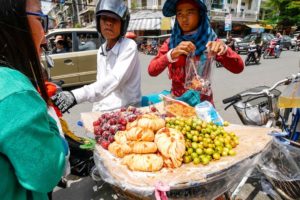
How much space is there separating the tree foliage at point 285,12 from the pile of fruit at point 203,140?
111ft

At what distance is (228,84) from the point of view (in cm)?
735

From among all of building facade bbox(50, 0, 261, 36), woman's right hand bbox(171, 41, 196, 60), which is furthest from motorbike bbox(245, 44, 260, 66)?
building facade bbox(50, 0, 261, 36)

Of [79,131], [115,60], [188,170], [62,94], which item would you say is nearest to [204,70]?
[115,60]

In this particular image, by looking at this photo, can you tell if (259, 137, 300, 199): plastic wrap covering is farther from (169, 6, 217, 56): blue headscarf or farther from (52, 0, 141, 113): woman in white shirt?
(52, 0, 141, 113): woman in white shirt

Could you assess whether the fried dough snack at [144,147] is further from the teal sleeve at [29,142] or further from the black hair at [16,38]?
the black hair at [16,38]

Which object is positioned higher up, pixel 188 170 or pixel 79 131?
pixel 188 170

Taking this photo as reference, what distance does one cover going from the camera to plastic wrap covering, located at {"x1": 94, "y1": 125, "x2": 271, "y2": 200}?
1.15 meters

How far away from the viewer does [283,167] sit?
5.82 feet

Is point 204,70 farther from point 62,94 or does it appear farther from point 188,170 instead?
point 62,94

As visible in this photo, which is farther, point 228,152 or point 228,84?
point 228,84

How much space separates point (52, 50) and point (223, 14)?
31.4 m

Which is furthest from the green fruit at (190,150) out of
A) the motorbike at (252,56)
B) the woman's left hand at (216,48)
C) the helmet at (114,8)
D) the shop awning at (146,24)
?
the shop awning at (146,24)

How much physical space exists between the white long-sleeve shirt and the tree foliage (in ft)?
110

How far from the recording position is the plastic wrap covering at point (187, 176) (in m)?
1.15
